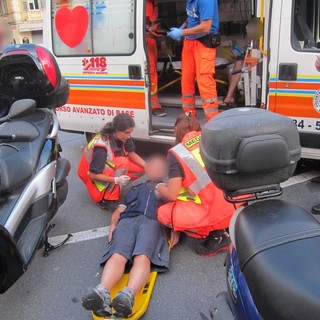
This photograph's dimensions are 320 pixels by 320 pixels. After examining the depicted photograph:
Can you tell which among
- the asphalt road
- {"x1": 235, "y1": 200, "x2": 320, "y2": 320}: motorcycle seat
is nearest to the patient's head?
the asphalt road

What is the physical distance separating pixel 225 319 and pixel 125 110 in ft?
10.0

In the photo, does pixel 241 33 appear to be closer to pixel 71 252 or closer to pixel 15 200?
pixel 71 252

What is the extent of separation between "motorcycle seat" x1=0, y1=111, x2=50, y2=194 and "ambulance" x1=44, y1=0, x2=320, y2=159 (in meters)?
1.60

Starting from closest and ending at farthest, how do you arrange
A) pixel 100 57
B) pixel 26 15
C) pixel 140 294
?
pixel 140 294, pixel 100 57, pixel 26 15

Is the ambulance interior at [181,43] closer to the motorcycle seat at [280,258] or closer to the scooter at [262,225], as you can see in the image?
the scooter at [262,225]

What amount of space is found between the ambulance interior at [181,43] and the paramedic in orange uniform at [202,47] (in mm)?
1588

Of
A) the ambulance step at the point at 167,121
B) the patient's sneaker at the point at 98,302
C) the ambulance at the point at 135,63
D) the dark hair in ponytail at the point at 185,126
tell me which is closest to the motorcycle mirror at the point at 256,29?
the ambulance at the point at 135,63

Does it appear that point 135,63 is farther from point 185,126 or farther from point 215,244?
point 215,244

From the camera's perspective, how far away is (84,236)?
128 inches

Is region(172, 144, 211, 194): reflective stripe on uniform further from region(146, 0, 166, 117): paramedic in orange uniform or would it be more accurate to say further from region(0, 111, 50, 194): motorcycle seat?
region(146, 0, 166, 117): paramedic in orange uniform

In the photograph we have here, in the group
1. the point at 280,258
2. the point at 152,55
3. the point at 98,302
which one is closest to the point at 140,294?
the point at 98,302

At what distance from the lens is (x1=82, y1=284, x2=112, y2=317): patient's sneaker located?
6.84 feet

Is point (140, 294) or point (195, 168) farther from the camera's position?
point (195, 168)

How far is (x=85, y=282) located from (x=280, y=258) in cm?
178
